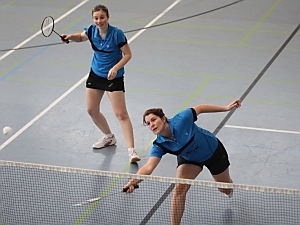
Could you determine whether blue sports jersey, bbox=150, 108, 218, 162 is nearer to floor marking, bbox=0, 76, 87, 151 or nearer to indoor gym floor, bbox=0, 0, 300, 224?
indoor gym floor, bbox=0, 0, 300, 224

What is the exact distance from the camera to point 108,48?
902cm

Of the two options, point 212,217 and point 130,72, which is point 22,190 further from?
point 130,72

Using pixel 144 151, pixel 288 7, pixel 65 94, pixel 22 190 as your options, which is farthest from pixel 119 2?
pixel 22 190

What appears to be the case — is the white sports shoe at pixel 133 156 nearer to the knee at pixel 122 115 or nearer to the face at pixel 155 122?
the knee at pixel 122 115

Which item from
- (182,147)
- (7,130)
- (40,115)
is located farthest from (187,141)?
(40,115)

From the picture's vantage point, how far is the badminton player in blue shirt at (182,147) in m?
7.04

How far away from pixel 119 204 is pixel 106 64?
188 cm

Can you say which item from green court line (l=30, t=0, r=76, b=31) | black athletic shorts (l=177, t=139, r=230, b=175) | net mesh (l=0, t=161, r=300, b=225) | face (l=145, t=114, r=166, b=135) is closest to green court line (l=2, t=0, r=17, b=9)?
green court line (l=30, t=0, r=76, b=31)

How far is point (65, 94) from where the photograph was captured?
11.5 metres

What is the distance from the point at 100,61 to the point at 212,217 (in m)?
2.53

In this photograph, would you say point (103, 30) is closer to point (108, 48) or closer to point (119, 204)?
point (108, 48)

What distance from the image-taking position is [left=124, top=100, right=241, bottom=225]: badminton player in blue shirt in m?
7.04

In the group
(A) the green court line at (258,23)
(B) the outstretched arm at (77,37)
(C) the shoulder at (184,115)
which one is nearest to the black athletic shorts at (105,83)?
(B) the outstretched arm at (77,37)

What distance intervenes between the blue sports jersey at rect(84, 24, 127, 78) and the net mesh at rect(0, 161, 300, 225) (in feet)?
4.57
